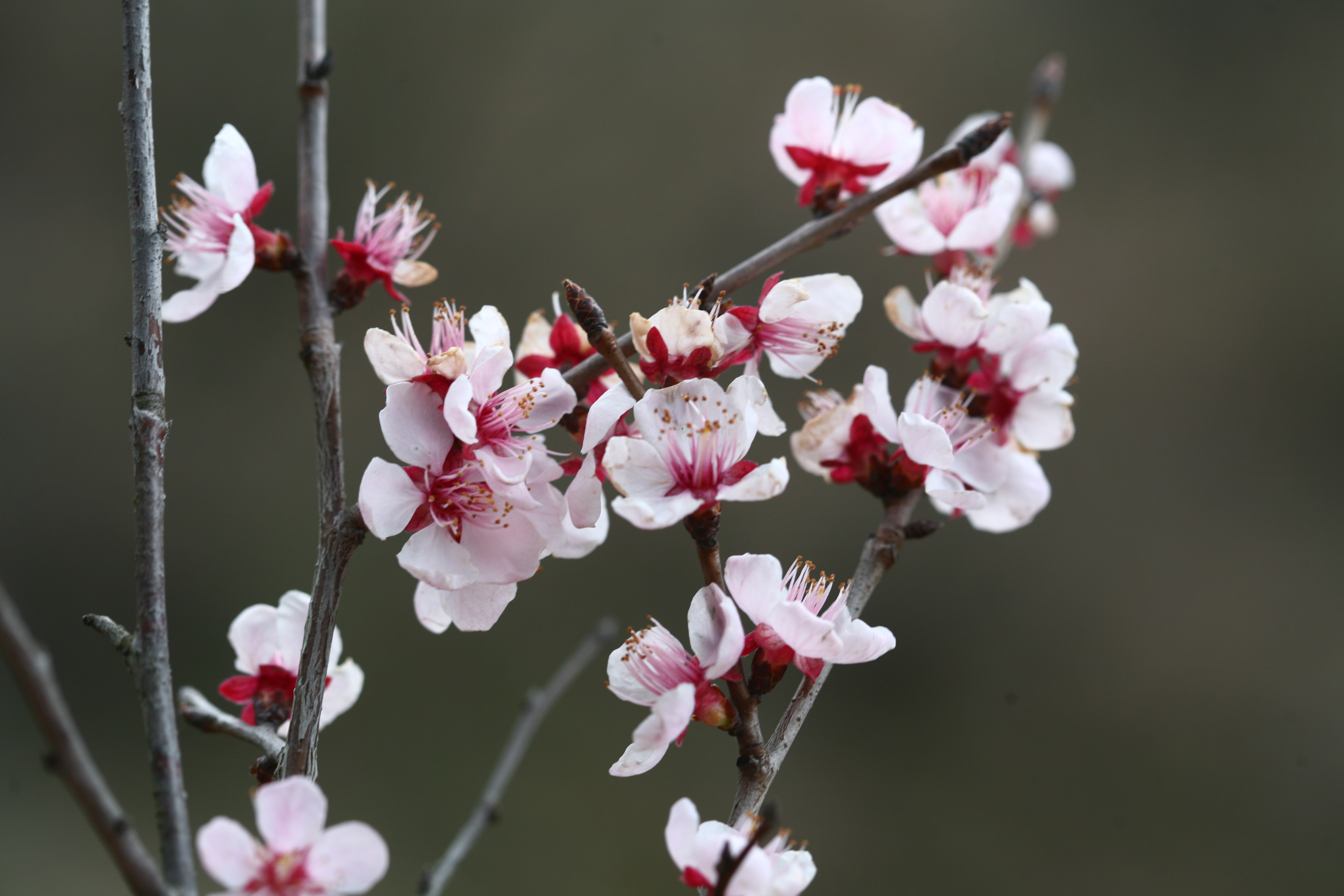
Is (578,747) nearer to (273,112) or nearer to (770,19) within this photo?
(273,112)

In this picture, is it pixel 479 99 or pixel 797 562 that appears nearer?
pixel 797 562

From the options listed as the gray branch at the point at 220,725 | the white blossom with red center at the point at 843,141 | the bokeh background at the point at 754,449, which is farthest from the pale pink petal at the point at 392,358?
the bokeh background at the point at 754,449

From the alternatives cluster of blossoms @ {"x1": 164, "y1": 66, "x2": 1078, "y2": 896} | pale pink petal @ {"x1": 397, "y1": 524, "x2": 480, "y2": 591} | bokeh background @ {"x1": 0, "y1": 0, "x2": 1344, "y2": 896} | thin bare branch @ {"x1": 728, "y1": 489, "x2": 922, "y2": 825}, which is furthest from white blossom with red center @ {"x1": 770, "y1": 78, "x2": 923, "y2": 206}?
bokeh background @ {"x1": 0, "y1": 0, "x2": 1344, "y2": 896}

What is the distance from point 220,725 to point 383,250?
1.03 ft

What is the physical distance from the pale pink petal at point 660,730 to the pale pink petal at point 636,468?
0.09 metres

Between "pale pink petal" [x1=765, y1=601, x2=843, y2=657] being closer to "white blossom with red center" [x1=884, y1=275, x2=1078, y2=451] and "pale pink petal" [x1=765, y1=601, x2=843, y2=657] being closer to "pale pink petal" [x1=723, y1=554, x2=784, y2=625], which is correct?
"pale pink petal" [x1=723, y1=554, x2=784, y2=625]

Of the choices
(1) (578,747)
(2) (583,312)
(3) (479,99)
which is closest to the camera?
(2) (583,312)

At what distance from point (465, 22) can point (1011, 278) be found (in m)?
1.80

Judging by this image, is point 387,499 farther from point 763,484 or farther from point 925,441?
point 925,441

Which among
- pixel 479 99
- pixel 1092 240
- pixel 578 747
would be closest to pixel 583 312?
pixel 578 747

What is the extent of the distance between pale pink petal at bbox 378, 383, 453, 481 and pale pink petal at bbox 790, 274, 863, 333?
0.71ft

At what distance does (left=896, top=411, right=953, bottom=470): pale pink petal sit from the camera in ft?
1.72

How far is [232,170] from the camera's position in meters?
0.59

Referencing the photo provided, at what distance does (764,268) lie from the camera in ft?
1.90
